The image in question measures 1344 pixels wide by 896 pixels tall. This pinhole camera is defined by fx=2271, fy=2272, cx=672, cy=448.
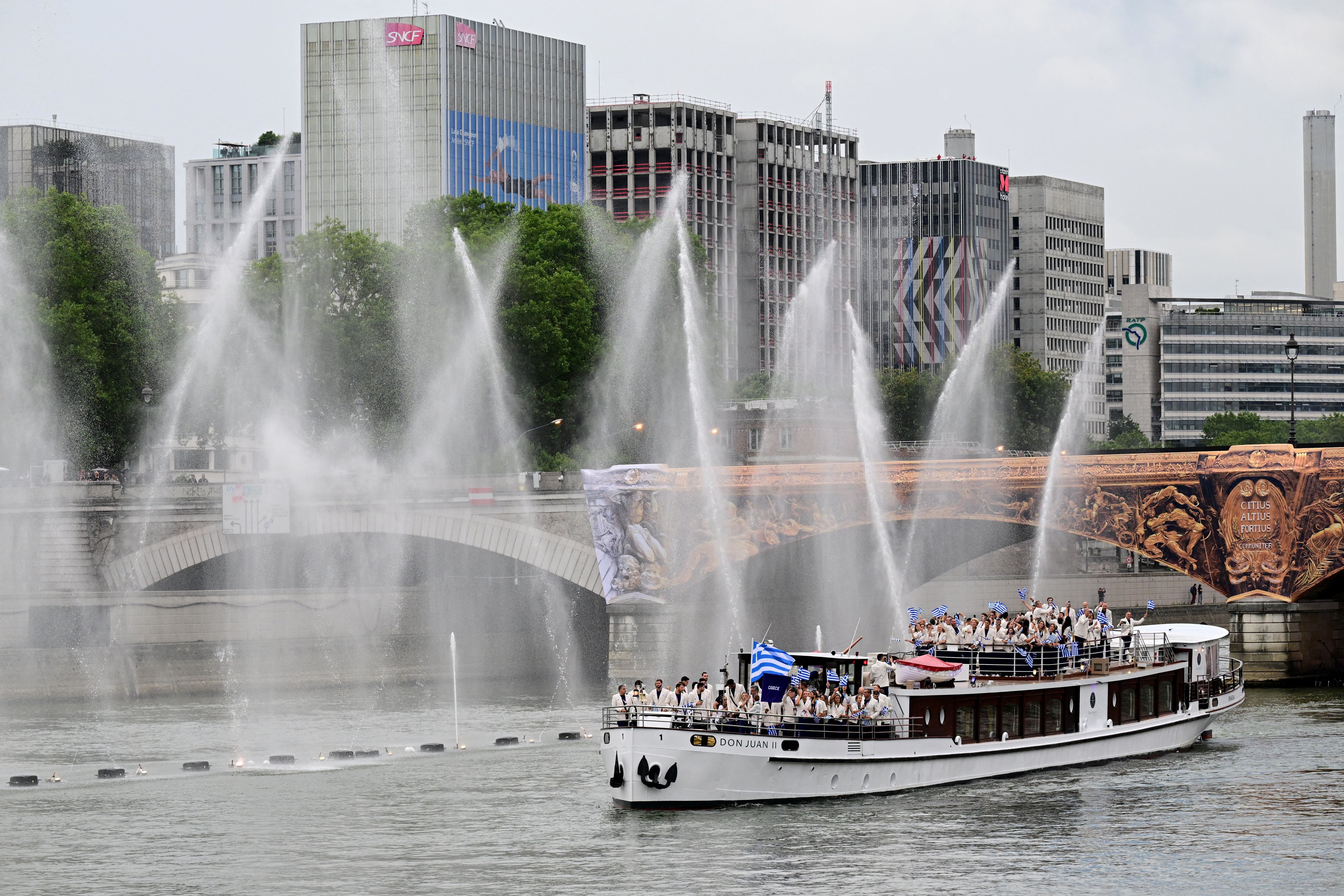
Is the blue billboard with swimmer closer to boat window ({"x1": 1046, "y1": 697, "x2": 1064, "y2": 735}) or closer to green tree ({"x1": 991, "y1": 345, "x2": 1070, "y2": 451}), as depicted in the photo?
green tree ({"x1": 991, "y1": 345, "x2": 1070, "y2": 451})

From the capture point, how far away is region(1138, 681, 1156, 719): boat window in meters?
61.9

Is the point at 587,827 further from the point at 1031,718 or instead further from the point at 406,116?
the point at 406,116

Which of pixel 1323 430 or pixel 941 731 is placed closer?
pixel 941 731

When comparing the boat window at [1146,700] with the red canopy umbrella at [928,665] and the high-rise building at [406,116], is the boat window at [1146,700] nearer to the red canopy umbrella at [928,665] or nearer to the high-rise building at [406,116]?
the red canopy umbrella at [928,665]

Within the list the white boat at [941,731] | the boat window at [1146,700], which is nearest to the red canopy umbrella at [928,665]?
the white boat at [941,731]

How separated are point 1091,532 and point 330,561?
29.1 m

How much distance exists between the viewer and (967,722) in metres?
56.0

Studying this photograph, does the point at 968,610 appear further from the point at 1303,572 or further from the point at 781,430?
the point at 1303,572

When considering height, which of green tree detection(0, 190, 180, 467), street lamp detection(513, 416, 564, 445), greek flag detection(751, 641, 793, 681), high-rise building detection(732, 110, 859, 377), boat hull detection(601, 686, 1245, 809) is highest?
high-rise building detection(732, 110, 859, 377)

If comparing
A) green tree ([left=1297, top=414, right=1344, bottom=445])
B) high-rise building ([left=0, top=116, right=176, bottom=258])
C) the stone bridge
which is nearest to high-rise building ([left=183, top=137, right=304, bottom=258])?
high-rise building ([left=0, top=116, right=176, bottom=258])

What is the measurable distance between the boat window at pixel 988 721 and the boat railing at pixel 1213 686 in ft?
32.6

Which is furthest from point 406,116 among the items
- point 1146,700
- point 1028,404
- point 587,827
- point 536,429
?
point 587,827

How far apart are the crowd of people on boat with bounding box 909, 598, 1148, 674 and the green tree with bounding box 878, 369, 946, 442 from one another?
68167 mm

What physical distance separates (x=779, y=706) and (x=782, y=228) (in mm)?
133210
